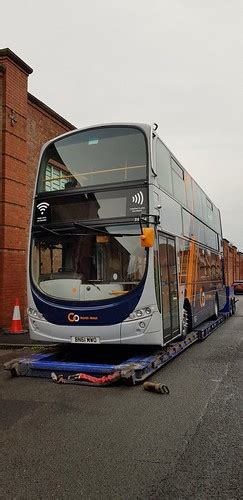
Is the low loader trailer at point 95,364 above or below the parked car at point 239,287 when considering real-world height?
below

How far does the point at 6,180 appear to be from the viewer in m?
12.0

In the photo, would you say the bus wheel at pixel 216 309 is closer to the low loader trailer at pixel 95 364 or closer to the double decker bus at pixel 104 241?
the low loader trailer at pixel 95 364

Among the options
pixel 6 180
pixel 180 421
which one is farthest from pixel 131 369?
pixel 6 180

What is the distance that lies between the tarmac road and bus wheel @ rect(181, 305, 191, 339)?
7.77ft

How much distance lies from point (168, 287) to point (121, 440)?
3885 mm

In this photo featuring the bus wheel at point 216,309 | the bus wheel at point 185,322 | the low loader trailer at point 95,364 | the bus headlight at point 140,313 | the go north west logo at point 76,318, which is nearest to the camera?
the low loader trailer at point 95,364

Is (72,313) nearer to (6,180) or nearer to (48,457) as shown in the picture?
(48,457)

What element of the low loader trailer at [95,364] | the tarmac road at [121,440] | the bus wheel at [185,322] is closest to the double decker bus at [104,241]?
the low loader trailer at [95,364]

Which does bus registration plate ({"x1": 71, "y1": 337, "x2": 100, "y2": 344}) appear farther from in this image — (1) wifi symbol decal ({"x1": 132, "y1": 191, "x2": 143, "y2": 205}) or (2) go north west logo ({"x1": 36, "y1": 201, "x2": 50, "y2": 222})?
(1) wifi symbol decal ({"x1": 132, "y1": 191, "x2": 143, "y2": 205})

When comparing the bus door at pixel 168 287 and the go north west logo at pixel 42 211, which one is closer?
the bus door at pixel 168 287

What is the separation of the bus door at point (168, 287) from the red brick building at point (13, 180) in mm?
5150

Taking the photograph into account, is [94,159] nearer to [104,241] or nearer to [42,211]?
[42,211]

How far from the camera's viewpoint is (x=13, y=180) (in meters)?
12.3

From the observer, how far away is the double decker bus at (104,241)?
699 cm
